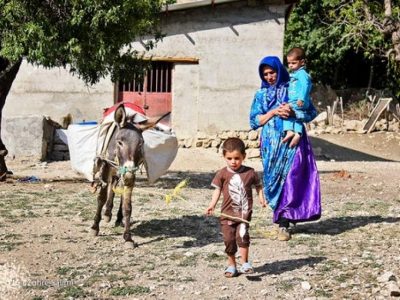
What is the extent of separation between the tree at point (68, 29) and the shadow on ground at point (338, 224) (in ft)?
14.5

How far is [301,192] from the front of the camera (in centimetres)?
659

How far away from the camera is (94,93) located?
1602cm

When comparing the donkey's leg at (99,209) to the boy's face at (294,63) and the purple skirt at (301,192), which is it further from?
the boy's face at (294,63)

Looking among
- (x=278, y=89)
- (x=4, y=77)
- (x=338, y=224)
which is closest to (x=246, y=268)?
(x=278, y=89)

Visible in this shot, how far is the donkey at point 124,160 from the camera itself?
587 centimetres

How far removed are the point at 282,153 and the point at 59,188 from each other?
205 inches

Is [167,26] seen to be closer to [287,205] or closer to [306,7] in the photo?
[287,205]

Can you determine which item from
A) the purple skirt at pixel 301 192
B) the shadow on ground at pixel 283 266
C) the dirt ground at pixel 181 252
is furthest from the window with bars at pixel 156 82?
the shadow on ground at pixel 283 266

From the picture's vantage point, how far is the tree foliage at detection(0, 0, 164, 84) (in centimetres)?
952

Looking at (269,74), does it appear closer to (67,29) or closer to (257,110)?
(257,110)

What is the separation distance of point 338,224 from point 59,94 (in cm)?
1030

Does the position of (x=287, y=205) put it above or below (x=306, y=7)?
below

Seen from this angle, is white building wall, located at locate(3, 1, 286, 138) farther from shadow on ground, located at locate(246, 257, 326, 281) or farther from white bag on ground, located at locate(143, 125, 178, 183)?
shadow on ground, located at locate(246, 257, 326, 281)

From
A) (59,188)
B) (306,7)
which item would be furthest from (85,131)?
(306,7)
